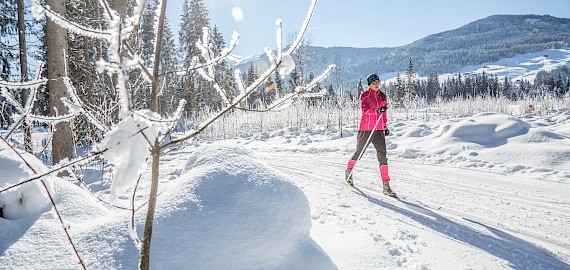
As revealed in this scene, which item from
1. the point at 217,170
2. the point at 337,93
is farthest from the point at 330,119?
the point at 217,170

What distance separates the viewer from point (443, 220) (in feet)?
11.4

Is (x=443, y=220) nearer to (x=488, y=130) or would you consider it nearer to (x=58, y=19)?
(x=58, y=19)

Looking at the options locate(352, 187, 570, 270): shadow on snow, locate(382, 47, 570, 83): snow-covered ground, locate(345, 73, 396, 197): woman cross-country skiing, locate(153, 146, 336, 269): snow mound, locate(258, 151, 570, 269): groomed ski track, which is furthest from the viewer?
locate(382, 47, 570, 83): snow-covered ground

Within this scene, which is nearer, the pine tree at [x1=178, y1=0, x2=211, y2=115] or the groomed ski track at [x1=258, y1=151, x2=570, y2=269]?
the groomed ski track at [x1=258, y1=151, x2=570, y2=269]

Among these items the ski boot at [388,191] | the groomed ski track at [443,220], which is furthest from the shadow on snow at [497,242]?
the ski boot at [388,191]

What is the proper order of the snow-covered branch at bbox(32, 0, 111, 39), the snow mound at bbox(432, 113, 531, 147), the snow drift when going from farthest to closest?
the snow mound at bbox(432, 113, 531, 147) → the snow drift → the snow-covered branch at bbox(32, 0, 111, 39)

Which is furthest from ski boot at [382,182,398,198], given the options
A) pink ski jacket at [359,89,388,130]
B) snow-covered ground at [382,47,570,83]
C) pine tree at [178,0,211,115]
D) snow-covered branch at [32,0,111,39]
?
snow-covered ground at [382,47,570,83]

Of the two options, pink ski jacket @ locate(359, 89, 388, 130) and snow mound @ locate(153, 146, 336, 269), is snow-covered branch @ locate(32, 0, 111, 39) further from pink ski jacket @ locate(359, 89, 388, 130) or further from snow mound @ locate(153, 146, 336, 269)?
pink ski jacket @ locate(359, 89, 388, 130)

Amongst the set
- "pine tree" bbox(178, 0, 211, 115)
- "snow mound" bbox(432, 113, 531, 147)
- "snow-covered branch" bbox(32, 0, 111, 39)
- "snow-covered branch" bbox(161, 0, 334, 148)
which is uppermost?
"pine tree" bbox(178, 0, 211, 115)

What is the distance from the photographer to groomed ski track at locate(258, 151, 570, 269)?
2.43 meters

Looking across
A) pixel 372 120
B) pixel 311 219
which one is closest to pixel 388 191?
pixel 372 120

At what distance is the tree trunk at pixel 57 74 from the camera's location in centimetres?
530

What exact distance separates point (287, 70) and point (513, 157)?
743cm

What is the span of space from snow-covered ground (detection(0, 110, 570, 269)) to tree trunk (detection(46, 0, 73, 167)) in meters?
0.67
